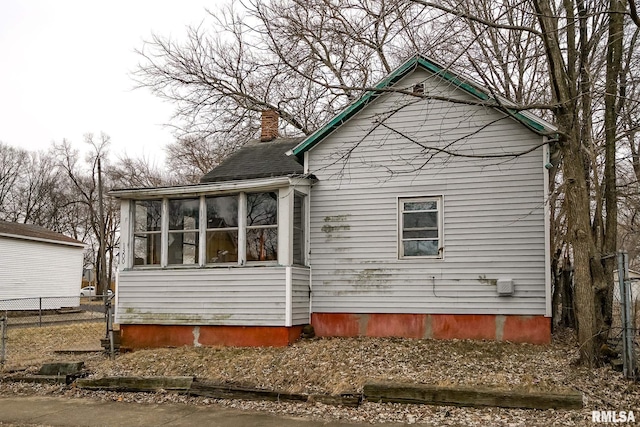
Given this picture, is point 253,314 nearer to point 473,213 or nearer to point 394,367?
point 394,367

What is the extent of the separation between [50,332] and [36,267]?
10.0m

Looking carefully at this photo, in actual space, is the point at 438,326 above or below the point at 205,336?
above

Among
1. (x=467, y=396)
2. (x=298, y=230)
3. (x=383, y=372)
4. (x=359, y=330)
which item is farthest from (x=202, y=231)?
(x=467, y=396)

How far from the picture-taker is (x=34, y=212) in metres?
52.9

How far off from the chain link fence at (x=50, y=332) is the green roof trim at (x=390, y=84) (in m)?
6.04

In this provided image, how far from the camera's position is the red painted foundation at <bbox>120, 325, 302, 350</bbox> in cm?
1141

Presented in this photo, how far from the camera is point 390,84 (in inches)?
485

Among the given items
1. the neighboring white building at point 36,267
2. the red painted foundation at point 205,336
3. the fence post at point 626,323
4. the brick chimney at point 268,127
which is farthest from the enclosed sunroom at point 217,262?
the neighboring white building at point 36,267

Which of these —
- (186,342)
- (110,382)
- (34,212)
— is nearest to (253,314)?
(186,342)

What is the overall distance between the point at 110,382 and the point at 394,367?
4939 mm

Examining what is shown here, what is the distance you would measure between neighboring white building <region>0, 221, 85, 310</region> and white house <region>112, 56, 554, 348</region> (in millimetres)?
13944

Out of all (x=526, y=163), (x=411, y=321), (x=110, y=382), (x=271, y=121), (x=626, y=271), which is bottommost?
(x=110, y=382)

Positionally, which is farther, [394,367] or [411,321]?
[411,321]

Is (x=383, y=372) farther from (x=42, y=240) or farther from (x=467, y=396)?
(x=42, y=240)
